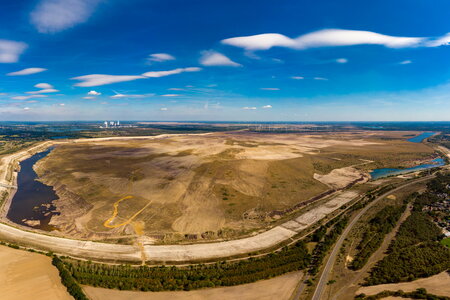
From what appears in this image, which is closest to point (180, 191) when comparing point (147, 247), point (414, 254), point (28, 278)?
point (147, 247)

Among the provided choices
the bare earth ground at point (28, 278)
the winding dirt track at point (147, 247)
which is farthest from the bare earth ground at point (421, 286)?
the bare earth ground at point (28, 278)

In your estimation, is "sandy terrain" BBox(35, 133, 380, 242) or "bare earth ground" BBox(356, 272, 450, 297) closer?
"bare earth ground" BBox(356, 272, 450, 297)

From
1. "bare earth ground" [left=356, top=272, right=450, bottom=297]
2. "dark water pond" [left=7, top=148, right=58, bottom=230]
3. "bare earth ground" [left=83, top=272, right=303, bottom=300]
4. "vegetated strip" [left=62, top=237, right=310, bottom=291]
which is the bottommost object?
"bare earth ground" [left=83, top=272, right=303, bottom=300]

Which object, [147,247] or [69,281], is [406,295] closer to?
[147,247]

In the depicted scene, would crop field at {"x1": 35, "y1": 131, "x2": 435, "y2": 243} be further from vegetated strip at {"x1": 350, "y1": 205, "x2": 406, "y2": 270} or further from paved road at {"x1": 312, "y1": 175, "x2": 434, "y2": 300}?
vegetated strip at {"x1": 350, "y1": 205, "x2": 406, "y2": 270}

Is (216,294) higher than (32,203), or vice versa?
(32,203)

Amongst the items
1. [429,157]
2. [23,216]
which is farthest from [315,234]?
[429,157]

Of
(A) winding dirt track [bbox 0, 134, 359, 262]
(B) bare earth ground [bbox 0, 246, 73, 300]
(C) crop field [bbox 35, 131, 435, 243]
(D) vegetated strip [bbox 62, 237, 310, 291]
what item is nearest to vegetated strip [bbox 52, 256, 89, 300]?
(B) bare earth ground [bbox 0, 246, 73, 300]
